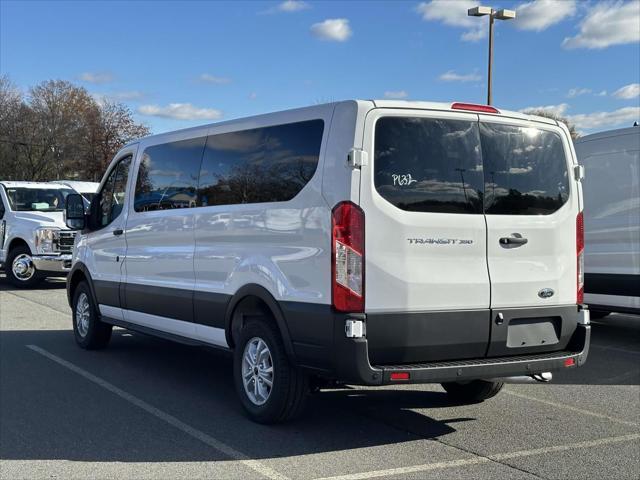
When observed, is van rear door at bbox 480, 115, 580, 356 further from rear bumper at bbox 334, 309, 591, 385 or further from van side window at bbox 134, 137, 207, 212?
van side window at bbox 134, 137, 207, 212

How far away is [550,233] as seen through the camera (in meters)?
5.15

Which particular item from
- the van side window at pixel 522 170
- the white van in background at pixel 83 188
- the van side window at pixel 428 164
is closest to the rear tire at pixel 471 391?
the van side window at pixel 522 170

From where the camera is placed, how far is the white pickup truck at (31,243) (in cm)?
1444

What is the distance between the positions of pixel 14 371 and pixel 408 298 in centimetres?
440

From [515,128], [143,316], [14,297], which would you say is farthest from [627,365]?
[14,297]

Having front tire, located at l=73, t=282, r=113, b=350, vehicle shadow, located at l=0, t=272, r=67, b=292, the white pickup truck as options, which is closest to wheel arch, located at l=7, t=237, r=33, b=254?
the white pickup truck

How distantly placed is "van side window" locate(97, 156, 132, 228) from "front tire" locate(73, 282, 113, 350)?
37.7 inches

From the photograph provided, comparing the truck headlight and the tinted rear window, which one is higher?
the tinted rear window

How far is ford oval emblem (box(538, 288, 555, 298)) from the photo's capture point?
5.07 meters

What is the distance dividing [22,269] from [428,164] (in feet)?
39.5

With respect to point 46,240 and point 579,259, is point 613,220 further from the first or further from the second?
point 46,240

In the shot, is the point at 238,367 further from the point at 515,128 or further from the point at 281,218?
the point at 515,128

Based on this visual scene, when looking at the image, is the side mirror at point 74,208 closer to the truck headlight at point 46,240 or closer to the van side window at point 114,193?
the van side window at point 114,193

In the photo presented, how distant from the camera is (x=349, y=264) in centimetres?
447
